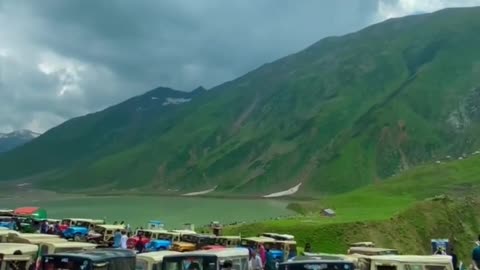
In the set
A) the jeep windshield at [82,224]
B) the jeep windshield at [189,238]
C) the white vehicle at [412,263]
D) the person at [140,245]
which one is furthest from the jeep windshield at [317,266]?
the jeep windshield at [82,224]

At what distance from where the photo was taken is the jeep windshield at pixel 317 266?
17312mm

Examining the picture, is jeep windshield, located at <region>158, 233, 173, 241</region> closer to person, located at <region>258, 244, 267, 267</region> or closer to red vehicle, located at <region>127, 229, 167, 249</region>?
red vehicle, located at <region>127, 229, 167, 249</region>

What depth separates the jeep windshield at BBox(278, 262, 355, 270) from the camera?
17312 mm

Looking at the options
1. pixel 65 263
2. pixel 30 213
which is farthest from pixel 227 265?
pixel 30 213

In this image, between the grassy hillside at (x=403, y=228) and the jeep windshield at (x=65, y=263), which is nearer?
the jeep windshield at (x=65, y=263)

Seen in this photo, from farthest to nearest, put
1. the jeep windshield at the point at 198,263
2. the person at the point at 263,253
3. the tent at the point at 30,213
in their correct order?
the tent at the point at 30,213 < the person at the point at 263,253 < the jeep windshield at the point at 198,263

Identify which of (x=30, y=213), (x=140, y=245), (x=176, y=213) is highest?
(x=176, y=213)

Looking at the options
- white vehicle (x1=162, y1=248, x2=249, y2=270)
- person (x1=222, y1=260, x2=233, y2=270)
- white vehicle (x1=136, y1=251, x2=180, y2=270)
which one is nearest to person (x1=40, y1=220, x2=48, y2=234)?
white vehicle (x1=136, y1=251, x2=180, y2=270)

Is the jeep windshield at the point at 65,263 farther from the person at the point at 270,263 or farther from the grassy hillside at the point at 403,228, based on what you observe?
the grassy hillside at the point at 403,228

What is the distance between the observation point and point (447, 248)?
124 ft

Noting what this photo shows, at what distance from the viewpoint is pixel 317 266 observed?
57.3ft

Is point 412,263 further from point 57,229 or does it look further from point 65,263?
point 57,229

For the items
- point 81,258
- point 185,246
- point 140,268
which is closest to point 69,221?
point 185,246

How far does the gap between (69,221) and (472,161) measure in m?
96.4
